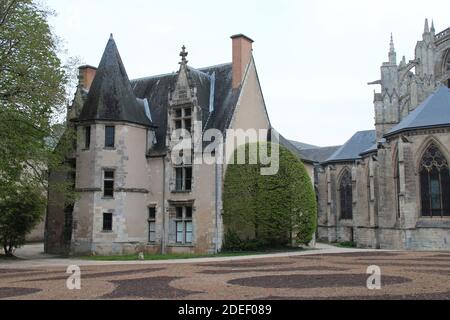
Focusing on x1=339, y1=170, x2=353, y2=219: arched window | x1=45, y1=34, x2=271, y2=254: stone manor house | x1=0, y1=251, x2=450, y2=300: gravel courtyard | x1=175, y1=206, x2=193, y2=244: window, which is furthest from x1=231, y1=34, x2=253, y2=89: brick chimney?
x1=339, y1=170, x2=353, y2=219: arched window

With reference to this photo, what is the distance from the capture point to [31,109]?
21.9 metres

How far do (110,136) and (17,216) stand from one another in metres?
6.63

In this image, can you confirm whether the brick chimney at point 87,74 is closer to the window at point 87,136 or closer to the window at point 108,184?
the window at point 87,136

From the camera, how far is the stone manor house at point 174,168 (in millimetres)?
27844

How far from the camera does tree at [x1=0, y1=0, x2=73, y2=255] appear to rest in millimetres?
21266

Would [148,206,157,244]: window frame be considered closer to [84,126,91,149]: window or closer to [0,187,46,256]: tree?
[84,126,91,149]: window

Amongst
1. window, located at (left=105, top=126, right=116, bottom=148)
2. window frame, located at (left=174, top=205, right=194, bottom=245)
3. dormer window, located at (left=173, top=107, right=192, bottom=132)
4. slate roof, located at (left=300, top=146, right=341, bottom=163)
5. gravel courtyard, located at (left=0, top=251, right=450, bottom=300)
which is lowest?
gravel courtyard, located at (left=0, top=251, right=450, bottom=300)

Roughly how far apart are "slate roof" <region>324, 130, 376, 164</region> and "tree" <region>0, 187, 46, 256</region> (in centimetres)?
3003

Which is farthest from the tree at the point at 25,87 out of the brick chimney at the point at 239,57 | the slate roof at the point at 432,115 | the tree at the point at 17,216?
the slate roof at the point at 432,115

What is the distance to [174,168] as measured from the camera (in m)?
29.1

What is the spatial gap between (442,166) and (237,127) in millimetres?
12839

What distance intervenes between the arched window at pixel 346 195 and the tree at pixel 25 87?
31.1m
